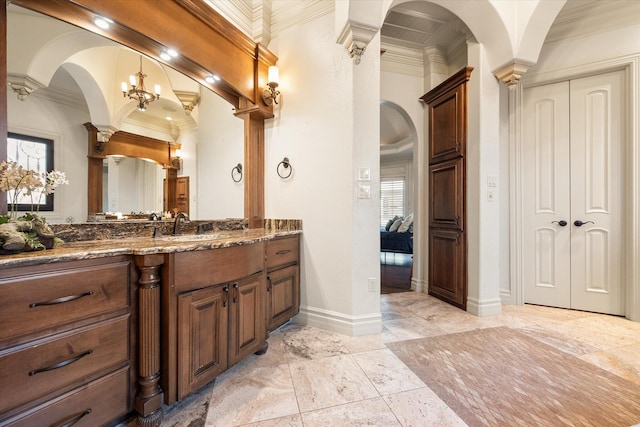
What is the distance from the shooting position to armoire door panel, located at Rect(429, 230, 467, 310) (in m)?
2.78

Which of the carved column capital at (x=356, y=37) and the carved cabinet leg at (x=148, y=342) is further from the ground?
the carved column capital at (x=356, y=37)

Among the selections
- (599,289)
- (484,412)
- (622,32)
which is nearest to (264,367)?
(484,412)

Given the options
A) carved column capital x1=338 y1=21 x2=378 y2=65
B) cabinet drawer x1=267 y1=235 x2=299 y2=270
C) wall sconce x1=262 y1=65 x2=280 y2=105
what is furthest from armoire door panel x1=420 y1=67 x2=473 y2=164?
cabinet drawer x1=267 y1=235 x2=299 y2=270

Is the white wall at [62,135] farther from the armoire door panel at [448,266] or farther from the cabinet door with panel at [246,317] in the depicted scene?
the armoire door panel at [448,266]

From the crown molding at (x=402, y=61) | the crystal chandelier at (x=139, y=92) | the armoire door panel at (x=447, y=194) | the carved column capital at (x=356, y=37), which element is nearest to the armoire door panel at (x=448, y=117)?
the armoire door panel at (x=447, y=194)

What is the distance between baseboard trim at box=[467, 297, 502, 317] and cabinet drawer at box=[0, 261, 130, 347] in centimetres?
285

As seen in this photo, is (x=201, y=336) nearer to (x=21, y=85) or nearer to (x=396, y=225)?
(x=21, y=85)

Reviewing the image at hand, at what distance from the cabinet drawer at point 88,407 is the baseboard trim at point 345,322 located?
1.43 metres

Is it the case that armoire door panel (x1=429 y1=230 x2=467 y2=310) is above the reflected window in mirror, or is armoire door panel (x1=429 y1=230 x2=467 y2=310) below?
below

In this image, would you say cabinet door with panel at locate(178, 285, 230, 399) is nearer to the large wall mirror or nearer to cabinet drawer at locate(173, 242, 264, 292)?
cabinet drawer at locate(173, 242, 264, 292)

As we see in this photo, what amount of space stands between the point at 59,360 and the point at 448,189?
128 inches

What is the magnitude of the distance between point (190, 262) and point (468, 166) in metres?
2.73

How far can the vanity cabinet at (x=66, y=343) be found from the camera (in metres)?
0.87

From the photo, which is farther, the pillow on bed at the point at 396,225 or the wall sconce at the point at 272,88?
the pillow on bed at the point at 396,225
